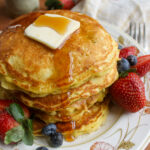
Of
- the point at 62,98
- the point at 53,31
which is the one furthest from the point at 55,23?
the point at 62,98

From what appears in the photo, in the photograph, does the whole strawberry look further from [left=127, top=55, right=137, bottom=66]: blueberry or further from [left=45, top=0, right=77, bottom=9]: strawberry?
[left=45, top=0, right=77, bottom=9]: strawberry

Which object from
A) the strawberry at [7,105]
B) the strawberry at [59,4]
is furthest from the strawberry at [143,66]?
the strawberry at [59,4]

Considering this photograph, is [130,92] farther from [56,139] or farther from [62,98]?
[56,139]

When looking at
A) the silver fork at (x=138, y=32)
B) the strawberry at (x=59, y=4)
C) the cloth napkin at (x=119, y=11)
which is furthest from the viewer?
the strawberry at (x=59, y=4)

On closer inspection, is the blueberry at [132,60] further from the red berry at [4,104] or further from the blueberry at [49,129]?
the red berry at [4,104]

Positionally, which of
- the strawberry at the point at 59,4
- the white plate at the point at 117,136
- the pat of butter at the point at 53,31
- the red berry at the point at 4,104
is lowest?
the white plate at the point at 117,136

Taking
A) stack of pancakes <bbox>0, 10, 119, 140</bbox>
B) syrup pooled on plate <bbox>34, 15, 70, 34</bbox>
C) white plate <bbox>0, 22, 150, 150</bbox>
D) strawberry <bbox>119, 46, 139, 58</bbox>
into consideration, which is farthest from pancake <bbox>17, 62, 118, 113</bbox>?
strawberry <bbox>119, 46, 139, 58</bbox>
